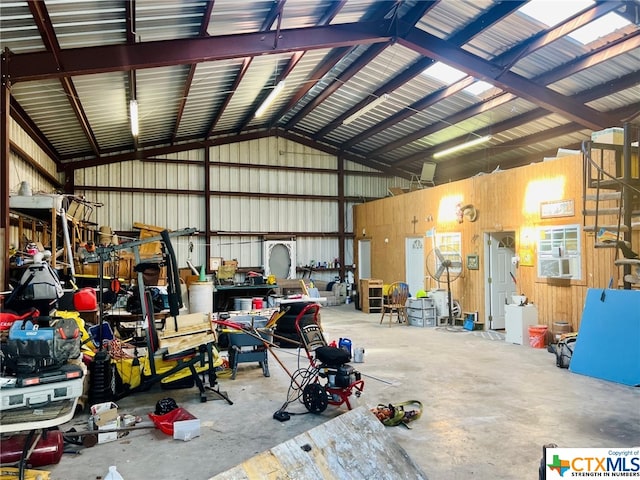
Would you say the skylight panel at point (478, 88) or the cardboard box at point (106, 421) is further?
the skylight panel at point (478, 88)

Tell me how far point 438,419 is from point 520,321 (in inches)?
161

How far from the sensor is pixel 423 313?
30.8 ft

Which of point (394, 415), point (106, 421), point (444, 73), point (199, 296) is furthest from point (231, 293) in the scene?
point (394, 415)

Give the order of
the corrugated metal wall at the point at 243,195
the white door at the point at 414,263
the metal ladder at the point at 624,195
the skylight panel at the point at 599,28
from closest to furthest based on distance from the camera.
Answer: the metal ladder at the point at 624,195, the skylight panel at the point at 599,28, the white door at the point at 414,263, the corrugated metal wall at the point at 243,195

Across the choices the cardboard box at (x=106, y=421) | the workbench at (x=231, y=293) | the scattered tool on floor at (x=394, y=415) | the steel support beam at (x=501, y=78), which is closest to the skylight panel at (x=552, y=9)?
the steel support beam at (x=501, y=78)

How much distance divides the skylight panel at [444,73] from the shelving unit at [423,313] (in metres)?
4.56

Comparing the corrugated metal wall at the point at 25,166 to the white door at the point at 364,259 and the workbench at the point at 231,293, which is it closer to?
the workbench at the point at 231,293

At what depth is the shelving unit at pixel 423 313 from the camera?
9.39 m

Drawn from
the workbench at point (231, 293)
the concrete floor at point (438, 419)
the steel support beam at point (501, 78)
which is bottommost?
the concrete floor at point (438, 419)

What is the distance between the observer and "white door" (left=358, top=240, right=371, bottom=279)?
13.8 metres

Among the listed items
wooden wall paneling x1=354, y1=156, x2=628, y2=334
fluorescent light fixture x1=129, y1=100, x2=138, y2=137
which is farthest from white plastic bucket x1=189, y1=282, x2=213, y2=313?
wooden wall paneling x1=354, y1=156, x2=628, y2=334

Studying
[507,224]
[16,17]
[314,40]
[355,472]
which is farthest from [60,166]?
[355,472]

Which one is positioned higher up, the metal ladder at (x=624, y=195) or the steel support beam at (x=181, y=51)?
the steel support beam at (x=181, y=51)

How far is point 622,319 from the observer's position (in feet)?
17.0
